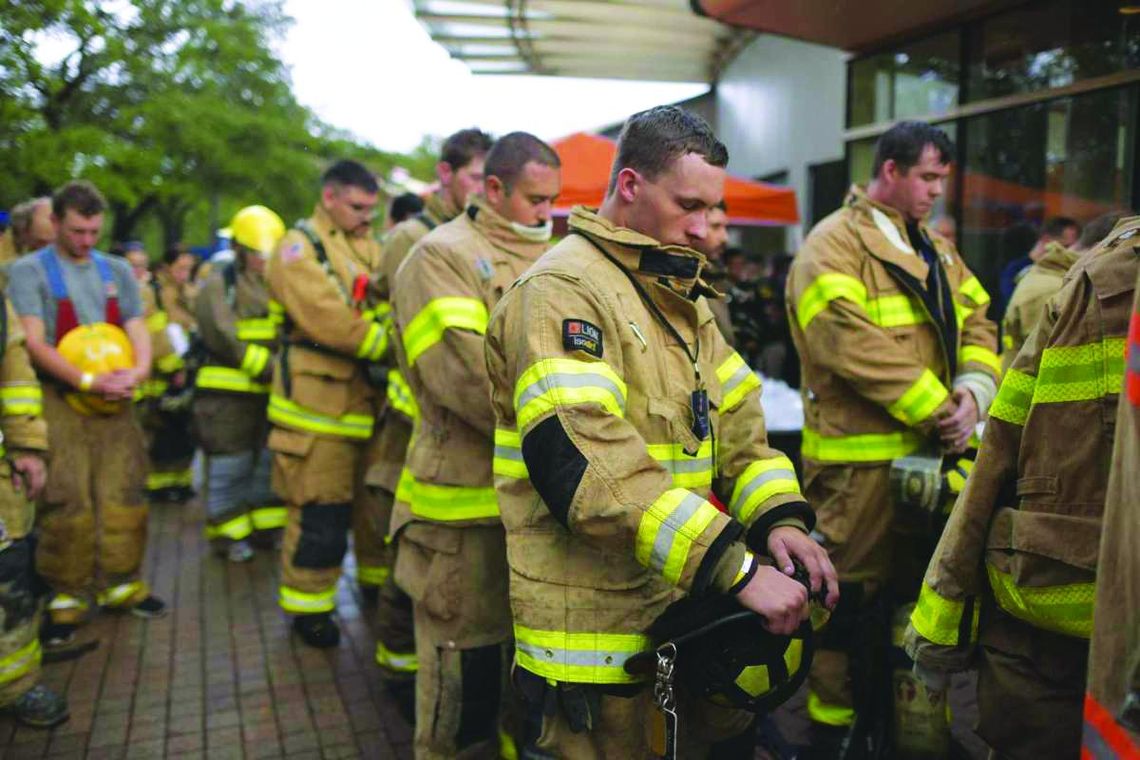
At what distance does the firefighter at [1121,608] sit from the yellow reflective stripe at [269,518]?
5813 mm

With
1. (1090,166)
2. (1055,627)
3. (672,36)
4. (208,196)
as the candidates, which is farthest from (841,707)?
(208,196)

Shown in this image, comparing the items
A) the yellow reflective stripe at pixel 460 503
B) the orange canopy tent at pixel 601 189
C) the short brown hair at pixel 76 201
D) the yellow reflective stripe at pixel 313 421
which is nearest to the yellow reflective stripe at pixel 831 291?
the yellow reflective stripe at pixel 460 503

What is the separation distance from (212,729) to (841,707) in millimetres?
2656

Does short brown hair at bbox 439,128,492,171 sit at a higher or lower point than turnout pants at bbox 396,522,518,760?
higher

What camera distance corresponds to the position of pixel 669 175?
2.43 metres

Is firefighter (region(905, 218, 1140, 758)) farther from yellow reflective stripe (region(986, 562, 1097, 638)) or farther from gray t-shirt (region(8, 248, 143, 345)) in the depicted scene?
gray t-shirt (region(8, 248, 143, 345))

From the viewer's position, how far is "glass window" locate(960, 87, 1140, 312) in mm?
6406

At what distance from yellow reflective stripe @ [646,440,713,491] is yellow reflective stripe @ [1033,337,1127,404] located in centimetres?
82

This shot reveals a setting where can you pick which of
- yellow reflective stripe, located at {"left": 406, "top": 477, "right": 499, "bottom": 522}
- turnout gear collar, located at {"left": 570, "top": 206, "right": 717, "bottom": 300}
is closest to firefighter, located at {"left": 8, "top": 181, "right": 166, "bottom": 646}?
yellow reflective stripe, located at {"left": 406, "top": 477, "right": 499, "bottom": 522}

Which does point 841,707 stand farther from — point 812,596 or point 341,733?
point 341,733

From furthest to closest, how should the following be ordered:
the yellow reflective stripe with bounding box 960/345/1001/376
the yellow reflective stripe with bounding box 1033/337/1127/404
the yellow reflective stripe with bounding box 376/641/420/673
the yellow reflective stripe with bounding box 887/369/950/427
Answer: the yellow reflective stripe with bounding box 376/641/420/673 < the yellow reflective stripe with bounding box 960/345/1001/376 < the yellow reflective stripe with bounding box 887/369/950/427 < the yellow reflective stripe with bounding box 1033/337/1127/404

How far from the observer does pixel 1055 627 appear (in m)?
2.02

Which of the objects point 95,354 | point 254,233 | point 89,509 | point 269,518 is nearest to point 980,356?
point 95,354

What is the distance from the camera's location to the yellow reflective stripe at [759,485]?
2.63 metres
